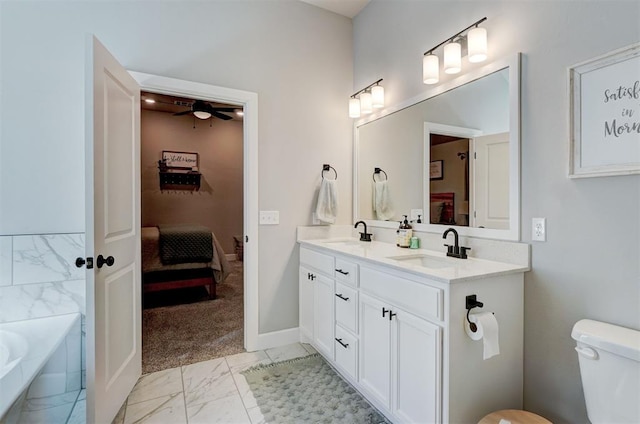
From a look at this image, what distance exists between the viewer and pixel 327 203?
2.84 m

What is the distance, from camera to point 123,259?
1967 mm

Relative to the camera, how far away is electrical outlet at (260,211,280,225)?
267 cm

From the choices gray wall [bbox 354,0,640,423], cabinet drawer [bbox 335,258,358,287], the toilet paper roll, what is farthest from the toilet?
cabinet drawer [bbox 335,258,358,287]

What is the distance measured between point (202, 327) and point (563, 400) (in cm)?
276

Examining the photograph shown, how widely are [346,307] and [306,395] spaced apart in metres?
0.58

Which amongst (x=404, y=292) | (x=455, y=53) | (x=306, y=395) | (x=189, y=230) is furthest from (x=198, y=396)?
(x=455, y=53)

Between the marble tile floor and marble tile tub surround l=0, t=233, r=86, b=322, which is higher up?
marble tile tub surround l=0, t=233, r=86, b=322

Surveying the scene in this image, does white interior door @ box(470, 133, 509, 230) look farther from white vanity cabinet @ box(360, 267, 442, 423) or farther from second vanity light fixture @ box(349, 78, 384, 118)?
second vanity light fixture @ box(349, 78, 384, 118)

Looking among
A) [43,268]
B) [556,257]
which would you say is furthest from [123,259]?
[556,257]

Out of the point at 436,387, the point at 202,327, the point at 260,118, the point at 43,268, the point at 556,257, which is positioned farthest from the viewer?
the point at 202,327

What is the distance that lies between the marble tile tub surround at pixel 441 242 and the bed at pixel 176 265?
5.38ft

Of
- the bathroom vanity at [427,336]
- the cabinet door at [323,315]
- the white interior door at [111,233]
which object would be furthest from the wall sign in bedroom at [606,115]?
the white interior door at [111,233]

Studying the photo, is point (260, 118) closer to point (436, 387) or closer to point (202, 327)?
point (202, 327)

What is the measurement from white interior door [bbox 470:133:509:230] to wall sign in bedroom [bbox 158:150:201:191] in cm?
536
